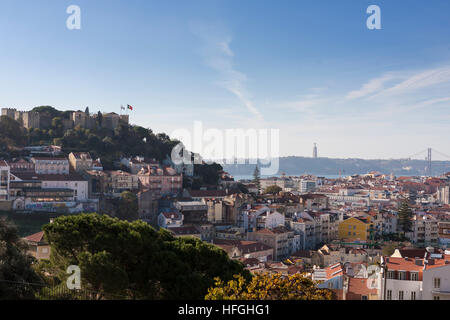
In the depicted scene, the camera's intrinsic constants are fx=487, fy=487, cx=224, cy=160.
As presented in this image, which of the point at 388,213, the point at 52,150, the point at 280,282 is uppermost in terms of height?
the point at 52,150

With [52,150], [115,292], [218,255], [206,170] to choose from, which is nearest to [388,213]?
[206,170]

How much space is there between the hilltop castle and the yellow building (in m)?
26.2

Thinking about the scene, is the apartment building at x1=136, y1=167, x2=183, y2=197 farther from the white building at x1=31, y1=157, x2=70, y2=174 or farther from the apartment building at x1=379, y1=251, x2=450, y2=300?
the apartment building at x1=379, y1=251, x2=450, y2=300

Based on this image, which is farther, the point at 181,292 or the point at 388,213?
the point at 388,213

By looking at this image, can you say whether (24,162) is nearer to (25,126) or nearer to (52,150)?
(52,150)

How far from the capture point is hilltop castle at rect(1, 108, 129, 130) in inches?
1893

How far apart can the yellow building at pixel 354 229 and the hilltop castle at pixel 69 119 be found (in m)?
26.2

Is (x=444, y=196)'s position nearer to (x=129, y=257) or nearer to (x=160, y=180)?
(x=160, y=180)

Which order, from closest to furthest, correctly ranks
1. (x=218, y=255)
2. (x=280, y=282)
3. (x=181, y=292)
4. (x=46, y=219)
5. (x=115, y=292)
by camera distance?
1. (x=280, y=282)
2. (x=115, y=292)
3. (x=181, y=292)
4. (x=218, y=255)
5. (x=46, y=219)

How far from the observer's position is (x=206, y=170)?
47812 millimetres

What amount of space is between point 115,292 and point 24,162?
3275cm

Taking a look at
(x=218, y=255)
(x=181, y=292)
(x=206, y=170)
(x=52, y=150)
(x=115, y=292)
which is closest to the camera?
(x=115, y=292)
